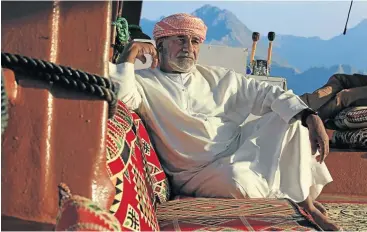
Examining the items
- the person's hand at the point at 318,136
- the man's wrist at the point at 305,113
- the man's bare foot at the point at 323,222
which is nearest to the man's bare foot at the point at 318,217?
the man's bare foot at the point at 323,222

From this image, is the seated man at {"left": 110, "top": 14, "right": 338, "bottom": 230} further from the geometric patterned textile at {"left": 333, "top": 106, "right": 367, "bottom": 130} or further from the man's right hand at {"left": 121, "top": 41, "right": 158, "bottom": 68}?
the geometric patterned textile at {"left": 333, "top": 106, "right": 367, "bottom": 130}

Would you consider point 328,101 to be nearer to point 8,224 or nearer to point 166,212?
point 166,212

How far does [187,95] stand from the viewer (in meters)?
3.58

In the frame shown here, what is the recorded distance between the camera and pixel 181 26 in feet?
11.9

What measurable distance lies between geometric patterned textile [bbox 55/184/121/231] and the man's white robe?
196 centimetres

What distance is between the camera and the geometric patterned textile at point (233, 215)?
246cm

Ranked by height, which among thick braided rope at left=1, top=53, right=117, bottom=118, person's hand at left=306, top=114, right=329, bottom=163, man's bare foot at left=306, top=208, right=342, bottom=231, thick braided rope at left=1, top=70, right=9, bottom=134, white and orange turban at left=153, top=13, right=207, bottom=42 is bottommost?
man's bare foot at left=306, top=208, right=342, bottom=231

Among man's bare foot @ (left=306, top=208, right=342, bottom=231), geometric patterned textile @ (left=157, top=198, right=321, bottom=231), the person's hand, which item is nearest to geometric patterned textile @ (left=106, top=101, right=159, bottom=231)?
geometric patterned textile @ (left=157, top=198, right=321, bottom=231)

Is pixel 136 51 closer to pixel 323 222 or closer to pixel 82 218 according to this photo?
pixel 323 222

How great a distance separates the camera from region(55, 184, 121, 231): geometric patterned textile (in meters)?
1.21

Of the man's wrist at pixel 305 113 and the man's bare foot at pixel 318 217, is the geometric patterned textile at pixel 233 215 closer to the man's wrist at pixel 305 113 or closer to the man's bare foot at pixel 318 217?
the man's bare foot at pixel 318 217

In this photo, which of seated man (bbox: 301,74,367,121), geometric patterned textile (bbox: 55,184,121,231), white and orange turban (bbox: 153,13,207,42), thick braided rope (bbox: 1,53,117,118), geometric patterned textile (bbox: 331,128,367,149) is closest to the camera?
geometric patterned textile (bbox: 55,184,121,231)

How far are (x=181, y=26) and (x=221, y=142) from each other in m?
0.70

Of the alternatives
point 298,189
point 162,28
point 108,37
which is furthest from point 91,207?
point 162,28
